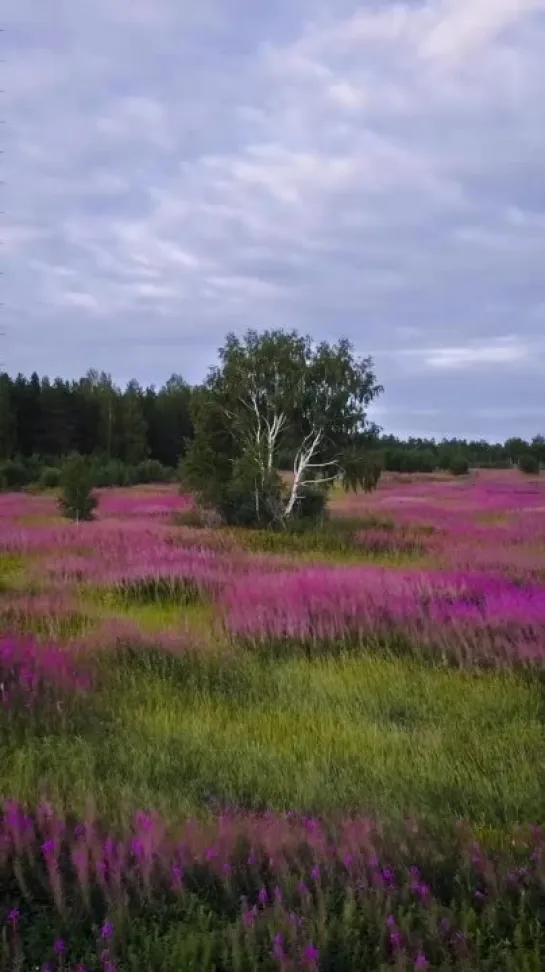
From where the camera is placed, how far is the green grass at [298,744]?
14.1ft

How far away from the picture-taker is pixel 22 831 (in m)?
3.60

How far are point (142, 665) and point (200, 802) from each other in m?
3.20

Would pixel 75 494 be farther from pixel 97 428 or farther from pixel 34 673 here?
pixel 97 428

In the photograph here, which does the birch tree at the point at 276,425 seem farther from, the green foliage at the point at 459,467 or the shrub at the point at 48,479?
the green foliage at the point at 459,467

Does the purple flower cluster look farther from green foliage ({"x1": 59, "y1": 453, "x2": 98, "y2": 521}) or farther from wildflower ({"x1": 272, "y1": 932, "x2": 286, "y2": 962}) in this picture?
green foliage ({"x1": 59, "y1": 453, "x2": 98, "y2": 521})

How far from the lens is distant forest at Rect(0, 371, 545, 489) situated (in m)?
57.3

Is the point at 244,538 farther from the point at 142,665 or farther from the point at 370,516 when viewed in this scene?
the point at 142,665

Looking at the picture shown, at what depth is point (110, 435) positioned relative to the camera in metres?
73.9

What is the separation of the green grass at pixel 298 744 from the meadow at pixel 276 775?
2 centimetres

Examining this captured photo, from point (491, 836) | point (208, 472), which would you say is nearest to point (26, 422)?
point (208, 472)

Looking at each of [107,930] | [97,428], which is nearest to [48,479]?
[97,428]

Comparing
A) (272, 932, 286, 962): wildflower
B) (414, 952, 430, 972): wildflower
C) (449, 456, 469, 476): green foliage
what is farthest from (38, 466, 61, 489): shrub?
(414, 952, 430, 972): wildflower

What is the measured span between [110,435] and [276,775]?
70.8 metres

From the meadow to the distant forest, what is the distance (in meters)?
42.3
